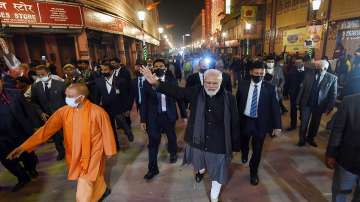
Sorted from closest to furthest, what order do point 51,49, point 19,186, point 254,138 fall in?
point 254,138 < point 19,186 < point 51,49

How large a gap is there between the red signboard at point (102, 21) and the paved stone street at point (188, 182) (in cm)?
807

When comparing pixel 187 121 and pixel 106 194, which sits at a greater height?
pixel 187 121

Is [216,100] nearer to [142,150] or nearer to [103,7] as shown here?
[142,150]

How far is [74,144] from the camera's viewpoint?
3.16 meters

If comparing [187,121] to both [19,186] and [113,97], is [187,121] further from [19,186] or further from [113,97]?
[19,186]

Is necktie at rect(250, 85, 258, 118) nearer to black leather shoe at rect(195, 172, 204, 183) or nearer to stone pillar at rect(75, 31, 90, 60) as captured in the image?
black leather shoe at rect(195, 172, 204, 183)

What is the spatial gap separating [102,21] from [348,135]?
13759 millimetres

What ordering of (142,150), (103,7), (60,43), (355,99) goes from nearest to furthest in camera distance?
(355,99)
(142,150)
(60,43)
(103,7)

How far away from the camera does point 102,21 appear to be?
13.6 metres

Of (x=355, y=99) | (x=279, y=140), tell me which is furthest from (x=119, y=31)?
(x=355, y=99)

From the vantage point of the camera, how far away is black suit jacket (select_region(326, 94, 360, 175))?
242cm

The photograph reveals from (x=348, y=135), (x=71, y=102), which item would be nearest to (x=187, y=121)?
(x=71, y=102)

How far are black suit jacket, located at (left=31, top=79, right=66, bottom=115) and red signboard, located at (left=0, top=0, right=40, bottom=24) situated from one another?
4.76 metres

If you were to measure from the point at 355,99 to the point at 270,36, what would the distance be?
A: 66.3ft
